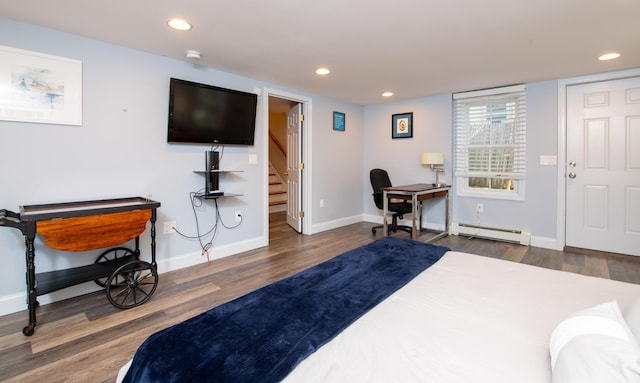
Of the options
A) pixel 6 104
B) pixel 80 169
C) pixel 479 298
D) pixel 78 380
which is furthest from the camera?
pixel 80 169

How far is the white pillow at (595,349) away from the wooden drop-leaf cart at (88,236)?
8.79 ft

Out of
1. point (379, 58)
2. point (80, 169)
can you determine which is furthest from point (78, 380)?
point (379, 58)

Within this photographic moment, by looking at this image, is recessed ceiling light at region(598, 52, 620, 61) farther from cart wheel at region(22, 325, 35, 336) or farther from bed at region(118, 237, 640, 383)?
cart wheel at region(22, 325, 35, 336)

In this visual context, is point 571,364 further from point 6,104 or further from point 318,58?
point 6,104

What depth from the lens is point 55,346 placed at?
1933 millimetres

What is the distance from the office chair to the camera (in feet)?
15.1

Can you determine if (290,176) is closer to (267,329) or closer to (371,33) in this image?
(371,33)

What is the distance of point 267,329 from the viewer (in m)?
1.13

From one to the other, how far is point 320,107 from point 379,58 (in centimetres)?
185

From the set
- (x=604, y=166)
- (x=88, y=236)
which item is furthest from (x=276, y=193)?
(x=604, y=166)

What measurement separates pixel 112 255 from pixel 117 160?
0.88 meters

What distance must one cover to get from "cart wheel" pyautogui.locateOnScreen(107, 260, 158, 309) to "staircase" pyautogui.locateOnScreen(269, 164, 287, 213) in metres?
3.91

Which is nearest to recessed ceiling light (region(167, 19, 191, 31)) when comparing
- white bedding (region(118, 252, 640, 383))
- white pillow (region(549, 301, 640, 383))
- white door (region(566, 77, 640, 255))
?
white bedding (region(118, 252, 640, 383))

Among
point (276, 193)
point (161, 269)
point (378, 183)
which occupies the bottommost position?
point (161, 269)
